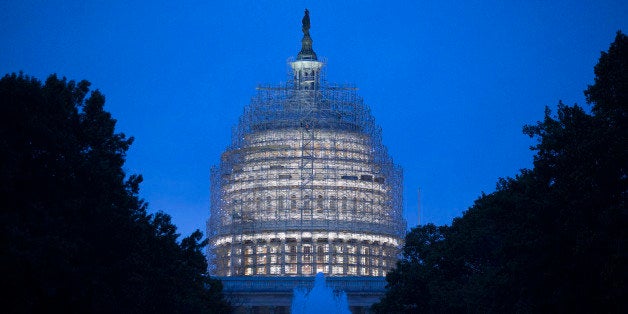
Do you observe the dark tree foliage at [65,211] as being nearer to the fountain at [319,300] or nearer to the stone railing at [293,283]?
the fountain at [319,300]

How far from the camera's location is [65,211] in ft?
218

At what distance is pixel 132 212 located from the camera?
77.6 metres

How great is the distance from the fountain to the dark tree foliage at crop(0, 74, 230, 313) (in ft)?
276

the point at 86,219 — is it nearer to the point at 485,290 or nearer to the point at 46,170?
the point at 46,170

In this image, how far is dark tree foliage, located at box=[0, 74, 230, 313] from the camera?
61.5 metres

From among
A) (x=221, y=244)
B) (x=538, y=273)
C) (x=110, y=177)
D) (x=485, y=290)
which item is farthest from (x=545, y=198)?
(x=221, y=244)

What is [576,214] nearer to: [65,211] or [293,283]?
[65,211]

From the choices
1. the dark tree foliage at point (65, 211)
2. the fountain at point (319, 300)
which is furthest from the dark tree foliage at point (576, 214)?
the fountain at point (319, 300)

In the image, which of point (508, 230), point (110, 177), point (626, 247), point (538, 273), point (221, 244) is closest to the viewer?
point (626, 247)

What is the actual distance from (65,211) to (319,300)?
104617 mm

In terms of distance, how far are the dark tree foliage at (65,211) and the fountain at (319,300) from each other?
84186 mm

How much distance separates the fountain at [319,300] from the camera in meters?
162

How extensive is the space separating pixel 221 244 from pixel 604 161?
143m

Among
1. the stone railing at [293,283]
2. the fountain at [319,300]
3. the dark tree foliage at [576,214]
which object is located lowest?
the dark tree foliage at [576,214]
